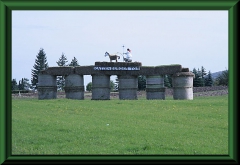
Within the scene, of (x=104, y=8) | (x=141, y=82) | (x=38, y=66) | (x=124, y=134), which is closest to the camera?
(x=104, y=8)

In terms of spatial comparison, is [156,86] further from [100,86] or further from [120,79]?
[100,86]

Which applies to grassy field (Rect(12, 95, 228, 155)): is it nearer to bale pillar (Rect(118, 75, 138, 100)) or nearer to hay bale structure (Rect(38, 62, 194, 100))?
hay bale structure (Rect(38, 62, 194, 100))

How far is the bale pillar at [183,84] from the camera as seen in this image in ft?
95.2

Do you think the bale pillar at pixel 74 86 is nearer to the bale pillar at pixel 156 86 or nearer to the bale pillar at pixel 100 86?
the bale pillar at pixel 100 86

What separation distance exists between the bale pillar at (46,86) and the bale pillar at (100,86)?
11.6ft

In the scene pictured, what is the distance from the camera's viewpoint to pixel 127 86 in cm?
2997

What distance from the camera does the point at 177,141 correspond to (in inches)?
429

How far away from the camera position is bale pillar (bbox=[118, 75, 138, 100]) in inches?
1174

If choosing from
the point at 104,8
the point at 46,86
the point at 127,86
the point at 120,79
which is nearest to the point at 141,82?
the point at 127,86

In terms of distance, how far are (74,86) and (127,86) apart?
435 cm

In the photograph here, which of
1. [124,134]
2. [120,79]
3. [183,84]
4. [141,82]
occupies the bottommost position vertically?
[124,134]

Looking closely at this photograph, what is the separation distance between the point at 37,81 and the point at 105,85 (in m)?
7.16

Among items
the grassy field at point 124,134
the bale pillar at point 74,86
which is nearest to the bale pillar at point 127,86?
the bale pillar at point 74,86

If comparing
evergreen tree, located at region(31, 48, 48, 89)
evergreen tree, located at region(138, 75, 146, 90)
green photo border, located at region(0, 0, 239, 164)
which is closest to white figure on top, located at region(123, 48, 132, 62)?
evergreen tree, located at region(31, 48, 48, 89)
